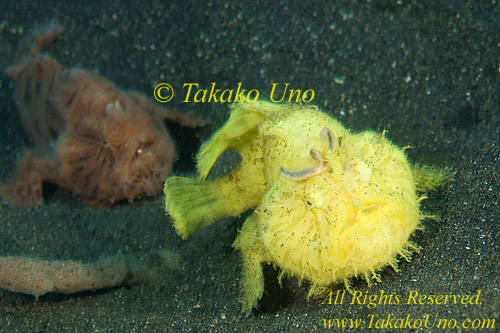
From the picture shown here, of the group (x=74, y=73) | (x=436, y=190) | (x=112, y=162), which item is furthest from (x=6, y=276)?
(x=436, y=190)

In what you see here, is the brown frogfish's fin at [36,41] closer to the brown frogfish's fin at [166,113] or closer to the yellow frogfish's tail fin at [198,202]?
the brown frogfish's fin at [166,113]

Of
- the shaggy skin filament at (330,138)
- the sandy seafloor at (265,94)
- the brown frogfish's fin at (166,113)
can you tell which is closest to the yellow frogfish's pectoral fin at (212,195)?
the sandy seafloor at (265,94)

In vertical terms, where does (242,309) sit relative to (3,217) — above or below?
above

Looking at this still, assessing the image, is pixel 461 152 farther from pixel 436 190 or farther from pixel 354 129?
pixel 354 129

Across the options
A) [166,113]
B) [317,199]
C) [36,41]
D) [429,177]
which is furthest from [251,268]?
[36,41]

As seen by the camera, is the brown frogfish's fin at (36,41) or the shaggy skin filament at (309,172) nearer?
the shaggy skin filament at (309,172)

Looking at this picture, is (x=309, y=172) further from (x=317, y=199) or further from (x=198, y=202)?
(x=198, y=202)

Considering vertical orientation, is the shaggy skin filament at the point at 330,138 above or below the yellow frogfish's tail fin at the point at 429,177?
above
